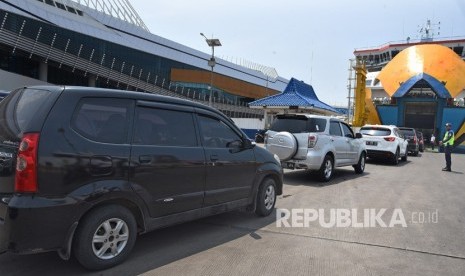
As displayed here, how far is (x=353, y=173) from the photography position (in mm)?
13250

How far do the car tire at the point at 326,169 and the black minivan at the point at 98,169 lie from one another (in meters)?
5.59

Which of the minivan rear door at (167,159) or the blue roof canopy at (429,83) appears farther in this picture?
the blue roof canopy at (429,83)

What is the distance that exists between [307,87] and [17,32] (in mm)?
22364

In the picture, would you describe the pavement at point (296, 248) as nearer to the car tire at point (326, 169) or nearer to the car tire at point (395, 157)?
the car tire at point (326, 169)

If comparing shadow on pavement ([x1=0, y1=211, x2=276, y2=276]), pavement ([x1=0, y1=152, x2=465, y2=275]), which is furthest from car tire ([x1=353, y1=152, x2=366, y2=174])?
shadow on pavement ([x1=0, y1=211, x2=276, y2=276])

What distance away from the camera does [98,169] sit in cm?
394

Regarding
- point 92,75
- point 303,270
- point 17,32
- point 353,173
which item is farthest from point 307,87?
point 303,270

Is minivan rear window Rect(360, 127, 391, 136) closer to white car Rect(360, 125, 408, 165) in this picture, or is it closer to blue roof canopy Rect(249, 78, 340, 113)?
white car Rect(360, 125, 408, 165)

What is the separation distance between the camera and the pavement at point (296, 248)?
14.0ft

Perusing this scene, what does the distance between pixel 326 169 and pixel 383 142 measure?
7484 millimetres

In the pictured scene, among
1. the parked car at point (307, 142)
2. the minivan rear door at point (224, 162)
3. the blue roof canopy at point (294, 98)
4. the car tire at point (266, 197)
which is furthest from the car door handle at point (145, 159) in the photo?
the blue roof canopy at point (294, 98)

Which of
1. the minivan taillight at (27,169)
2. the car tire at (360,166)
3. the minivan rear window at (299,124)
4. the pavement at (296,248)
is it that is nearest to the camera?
the minivan taillight at (27,169)

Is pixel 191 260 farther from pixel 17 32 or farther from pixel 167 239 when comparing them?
pixel 17 32

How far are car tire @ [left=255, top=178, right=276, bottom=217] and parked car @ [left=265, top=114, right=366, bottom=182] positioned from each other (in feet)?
10.7
